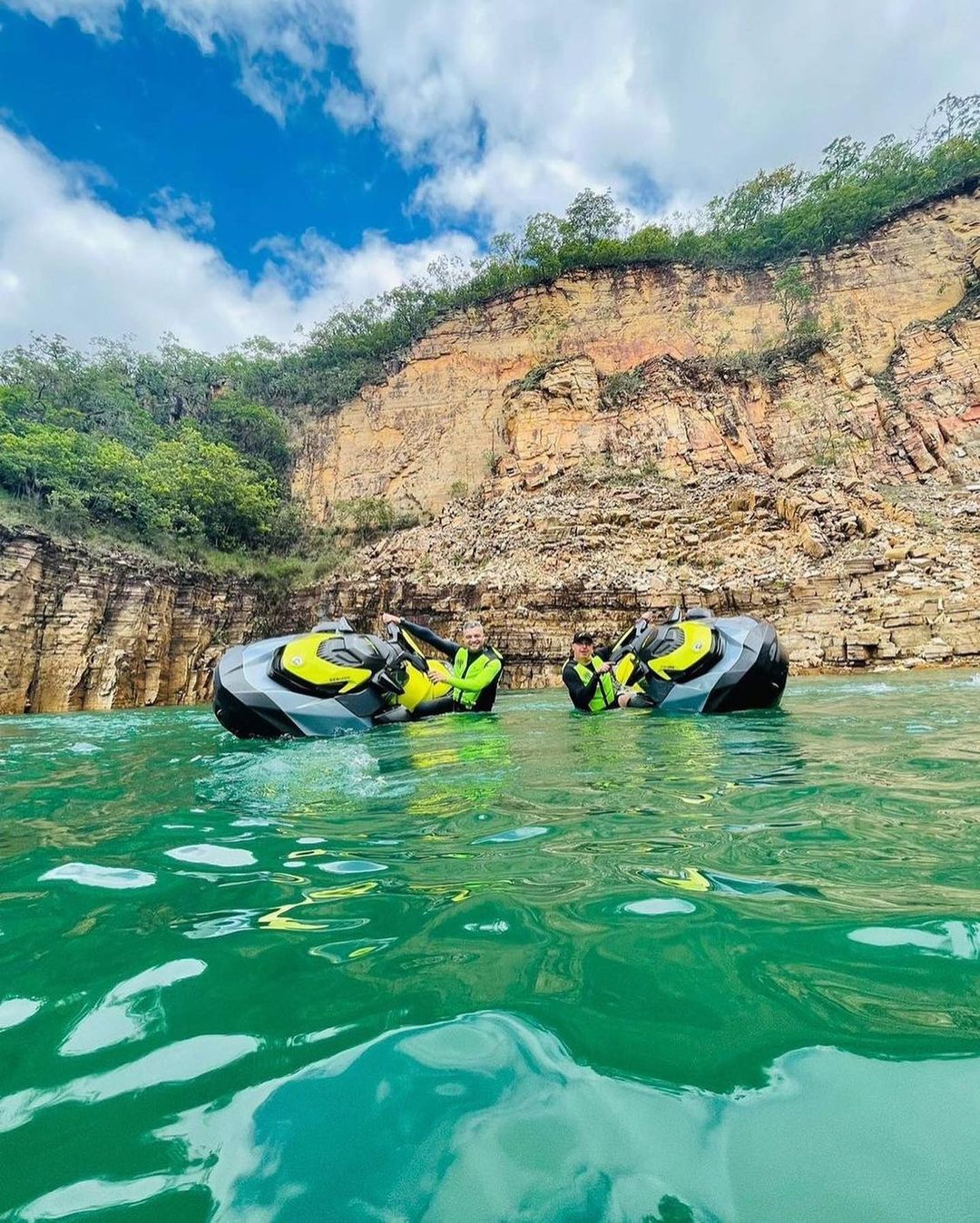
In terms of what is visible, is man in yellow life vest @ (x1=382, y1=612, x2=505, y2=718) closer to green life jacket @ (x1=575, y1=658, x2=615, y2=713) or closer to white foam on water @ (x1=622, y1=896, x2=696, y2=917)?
green life jacket @ (x1=575, y1=658, x2=615, y2=713)

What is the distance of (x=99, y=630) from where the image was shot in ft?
48.8

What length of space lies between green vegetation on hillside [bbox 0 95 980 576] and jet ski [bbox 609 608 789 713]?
16163mm

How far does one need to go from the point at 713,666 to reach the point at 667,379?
686 inches

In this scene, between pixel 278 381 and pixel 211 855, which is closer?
pixel 211 855

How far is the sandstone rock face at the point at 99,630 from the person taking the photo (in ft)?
45.3

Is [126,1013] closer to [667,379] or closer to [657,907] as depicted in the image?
[657,907]

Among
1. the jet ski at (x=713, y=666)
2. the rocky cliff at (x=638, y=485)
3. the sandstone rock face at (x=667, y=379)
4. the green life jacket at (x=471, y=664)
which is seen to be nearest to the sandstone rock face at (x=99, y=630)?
the rocky cliff at (x=638, y=485)

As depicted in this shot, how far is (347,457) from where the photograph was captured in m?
24.4

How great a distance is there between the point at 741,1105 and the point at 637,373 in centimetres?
2330

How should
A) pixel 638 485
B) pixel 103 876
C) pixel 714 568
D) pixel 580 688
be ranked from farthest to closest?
pixel 638 485 < pixel 714 568 < pixel 580 688 < pixel 103 876

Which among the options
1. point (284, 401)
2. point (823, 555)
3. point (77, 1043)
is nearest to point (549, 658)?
point (823, 555)

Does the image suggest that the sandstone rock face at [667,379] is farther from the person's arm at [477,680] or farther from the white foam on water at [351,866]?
the white foam on water at [351,866]

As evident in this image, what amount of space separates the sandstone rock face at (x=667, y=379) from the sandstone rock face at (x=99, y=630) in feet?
26.5

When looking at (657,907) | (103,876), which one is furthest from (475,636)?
(657,907)
